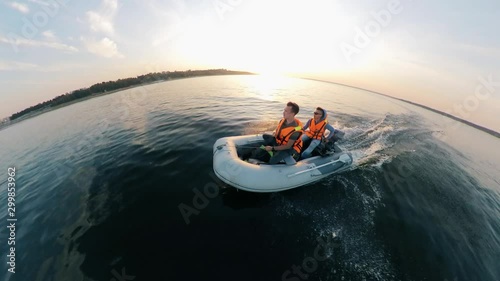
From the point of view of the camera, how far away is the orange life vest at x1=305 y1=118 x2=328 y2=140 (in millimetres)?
7234

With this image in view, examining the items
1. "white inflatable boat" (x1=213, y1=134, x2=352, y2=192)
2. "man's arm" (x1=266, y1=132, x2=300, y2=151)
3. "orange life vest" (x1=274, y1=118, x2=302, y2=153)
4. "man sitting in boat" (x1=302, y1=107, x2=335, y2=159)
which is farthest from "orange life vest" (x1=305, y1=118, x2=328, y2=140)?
"man's arm" (x1=266, y1=132, x2=300, y2=151)

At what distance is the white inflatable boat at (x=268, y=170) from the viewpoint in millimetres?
5500

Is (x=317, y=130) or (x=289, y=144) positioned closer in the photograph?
(x=289, y=144)

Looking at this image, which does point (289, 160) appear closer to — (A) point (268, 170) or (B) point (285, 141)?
(B) point (285, 141)

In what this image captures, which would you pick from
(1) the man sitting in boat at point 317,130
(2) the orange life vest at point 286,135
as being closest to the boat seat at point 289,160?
(2) the orange life vest at point 286,135

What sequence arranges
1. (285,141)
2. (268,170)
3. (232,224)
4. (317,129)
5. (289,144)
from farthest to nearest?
(317,129), (285,141), (289,144), (268,170), (232,224)

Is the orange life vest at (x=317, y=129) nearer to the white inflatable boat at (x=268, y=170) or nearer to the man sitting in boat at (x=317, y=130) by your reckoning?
the man sitting in boat at (x=317, y=130)

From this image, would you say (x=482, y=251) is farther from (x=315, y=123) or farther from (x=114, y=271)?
(x=114, y=271)

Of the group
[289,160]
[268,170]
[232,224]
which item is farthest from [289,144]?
[232,224]

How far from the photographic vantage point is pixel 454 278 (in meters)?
4.40

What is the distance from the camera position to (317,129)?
23.9 ft

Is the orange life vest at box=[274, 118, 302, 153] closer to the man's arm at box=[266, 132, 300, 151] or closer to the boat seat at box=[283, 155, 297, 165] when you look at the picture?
the man's arm at box=[266, 132, 300, 151]

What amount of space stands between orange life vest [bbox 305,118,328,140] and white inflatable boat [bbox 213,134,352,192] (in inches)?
30.1

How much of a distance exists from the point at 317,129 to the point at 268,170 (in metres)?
2.66
